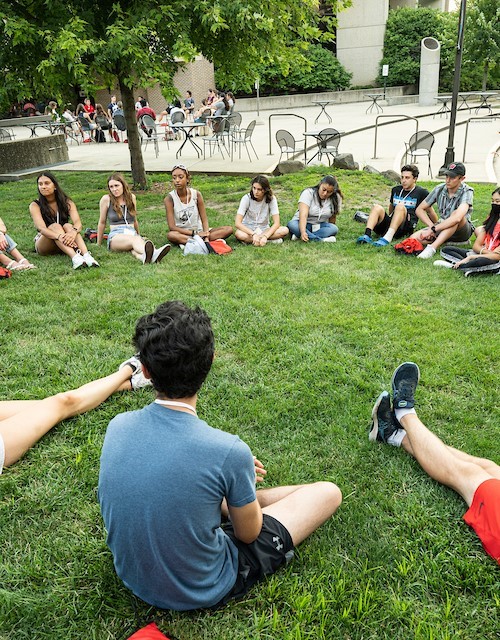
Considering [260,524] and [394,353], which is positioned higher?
[260,524]

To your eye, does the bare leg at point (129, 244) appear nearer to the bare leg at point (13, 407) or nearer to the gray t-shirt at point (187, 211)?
the gray t-shirt at point (187, 211)

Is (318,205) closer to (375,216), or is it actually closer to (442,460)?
(375,216)

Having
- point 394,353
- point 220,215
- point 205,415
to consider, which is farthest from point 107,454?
point 220,215

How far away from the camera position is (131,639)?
183cm

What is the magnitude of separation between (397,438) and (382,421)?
0.13 metres

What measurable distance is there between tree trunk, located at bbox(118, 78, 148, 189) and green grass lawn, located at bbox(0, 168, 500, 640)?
4.54 m

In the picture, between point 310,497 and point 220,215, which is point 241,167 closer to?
point 220,215

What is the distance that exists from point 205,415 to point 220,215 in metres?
5.37

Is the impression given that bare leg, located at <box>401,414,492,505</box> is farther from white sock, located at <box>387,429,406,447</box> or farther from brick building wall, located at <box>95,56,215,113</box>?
brick building wall, located at <box>95,56,215,113</box>

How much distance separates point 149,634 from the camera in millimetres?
1834

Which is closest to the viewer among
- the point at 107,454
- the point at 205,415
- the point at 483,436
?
the point at 107,454

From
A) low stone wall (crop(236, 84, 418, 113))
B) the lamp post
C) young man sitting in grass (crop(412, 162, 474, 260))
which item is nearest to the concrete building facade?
low stone wall (crop(236, 84, 418, 113))

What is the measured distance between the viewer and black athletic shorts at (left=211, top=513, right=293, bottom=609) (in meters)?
2.02

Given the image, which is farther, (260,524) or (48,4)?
(48,4)
